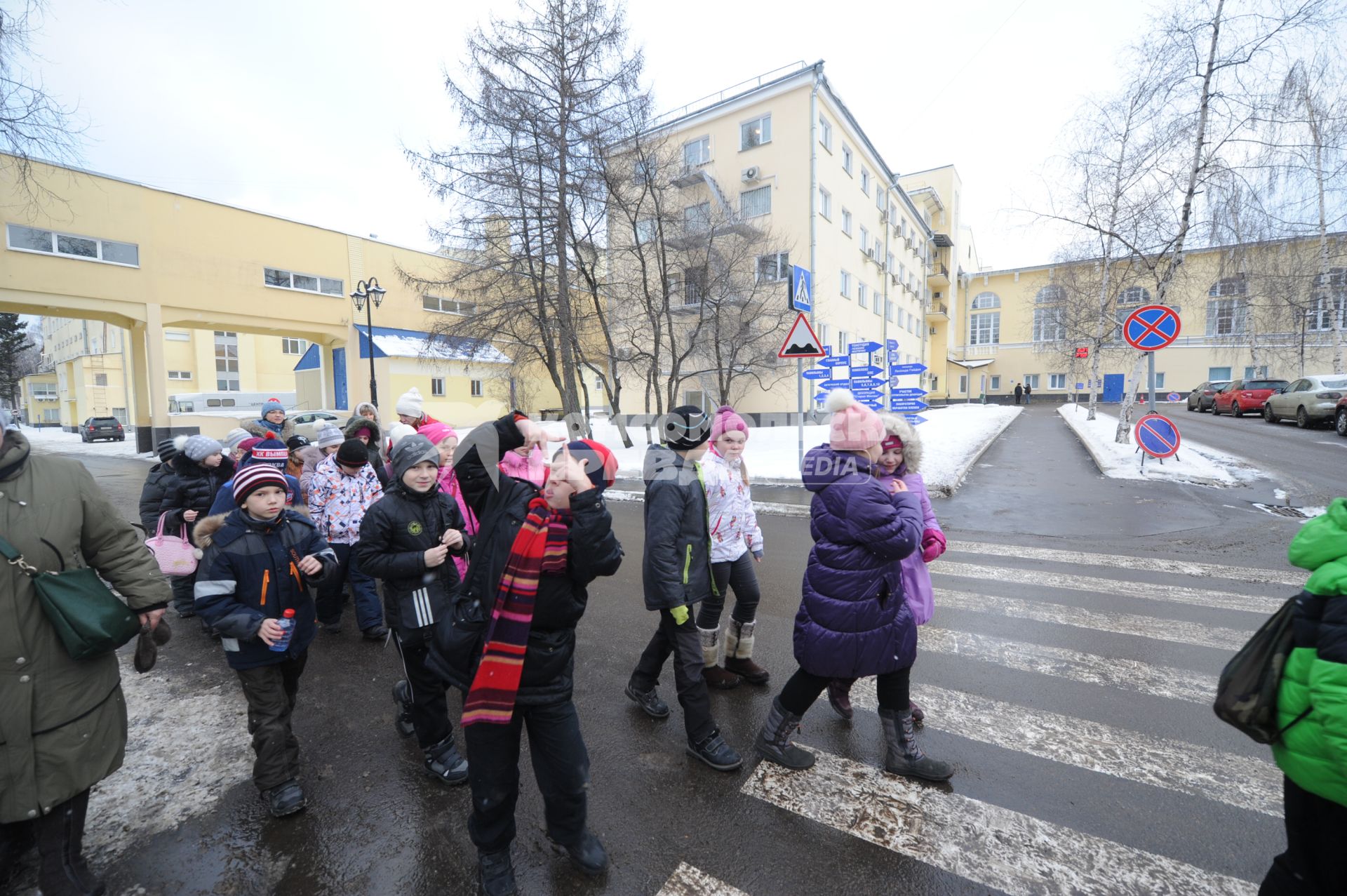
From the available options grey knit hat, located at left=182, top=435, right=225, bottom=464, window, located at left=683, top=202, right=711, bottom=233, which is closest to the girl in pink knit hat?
grey knit hat, located at left=182, top=435, right=225, bottom=464

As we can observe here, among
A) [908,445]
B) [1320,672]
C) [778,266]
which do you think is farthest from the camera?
[778,266]

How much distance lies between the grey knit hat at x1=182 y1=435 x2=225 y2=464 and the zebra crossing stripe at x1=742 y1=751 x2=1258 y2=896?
17.5ft

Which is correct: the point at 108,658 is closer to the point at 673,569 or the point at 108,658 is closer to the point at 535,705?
the point at 535,705

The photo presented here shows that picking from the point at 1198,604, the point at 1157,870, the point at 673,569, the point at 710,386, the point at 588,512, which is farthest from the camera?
the point at 710,386

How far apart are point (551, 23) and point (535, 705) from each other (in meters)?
17.8

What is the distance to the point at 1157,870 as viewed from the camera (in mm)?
2355

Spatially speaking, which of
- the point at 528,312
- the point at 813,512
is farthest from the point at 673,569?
the point at 528,312

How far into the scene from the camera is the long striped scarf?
7.09 feet

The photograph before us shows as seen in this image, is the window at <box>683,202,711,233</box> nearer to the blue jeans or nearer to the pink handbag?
the blue jeans

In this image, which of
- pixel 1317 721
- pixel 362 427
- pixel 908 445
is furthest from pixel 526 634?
pixel 362 427

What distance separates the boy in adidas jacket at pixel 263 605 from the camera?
8.96 feet

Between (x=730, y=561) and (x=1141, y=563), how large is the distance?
549cm

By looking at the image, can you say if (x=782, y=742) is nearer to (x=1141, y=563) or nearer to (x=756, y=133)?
(x=1141, y=563)

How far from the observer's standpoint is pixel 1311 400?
64.6 feet
